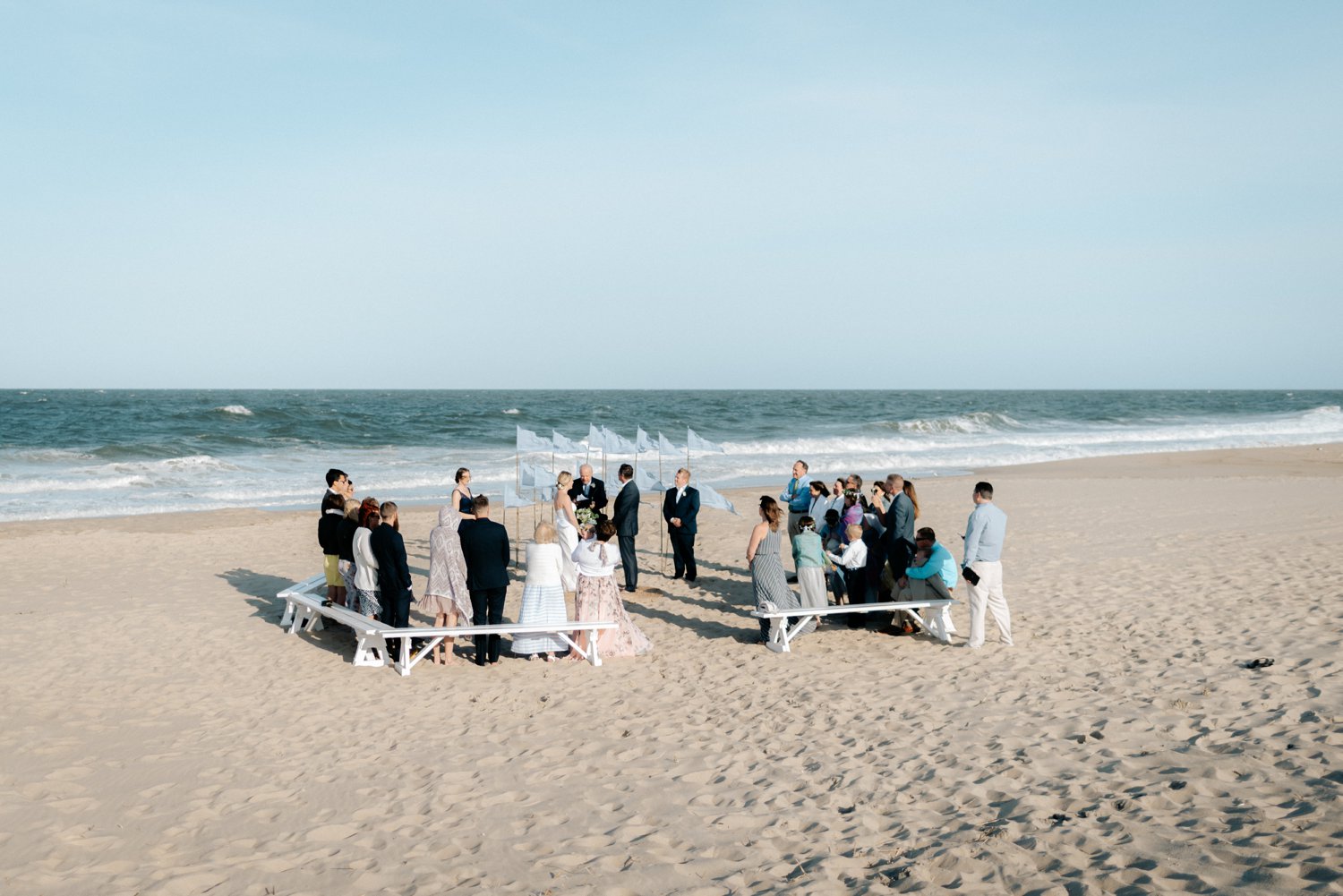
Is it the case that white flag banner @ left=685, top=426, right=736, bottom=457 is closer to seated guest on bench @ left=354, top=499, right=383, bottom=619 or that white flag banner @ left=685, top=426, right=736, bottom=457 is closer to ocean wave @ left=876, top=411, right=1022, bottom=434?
seated guest on bench @ left=354, top=499, right=383, bottom=619

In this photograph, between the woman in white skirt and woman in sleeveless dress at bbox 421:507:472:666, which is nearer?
the woman in white skirt

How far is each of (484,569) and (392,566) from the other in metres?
0.84

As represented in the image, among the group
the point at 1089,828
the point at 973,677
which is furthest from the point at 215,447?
the point at 1089,828

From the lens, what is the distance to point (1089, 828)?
4.88 m

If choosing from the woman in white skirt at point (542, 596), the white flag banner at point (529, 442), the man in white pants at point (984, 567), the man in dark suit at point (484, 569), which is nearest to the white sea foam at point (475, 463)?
the white flag banner at point (529, 442)

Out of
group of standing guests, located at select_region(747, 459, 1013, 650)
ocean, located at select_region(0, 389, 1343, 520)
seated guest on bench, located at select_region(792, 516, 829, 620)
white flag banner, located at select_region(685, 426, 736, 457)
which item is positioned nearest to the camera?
group of standing guests, located at select_region(747, 459, 1013, 650)

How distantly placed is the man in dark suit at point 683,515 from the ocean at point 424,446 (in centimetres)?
124

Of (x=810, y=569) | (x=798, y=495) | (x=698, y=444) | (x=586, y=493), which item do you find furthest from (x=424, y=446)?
(x=810, y=569)

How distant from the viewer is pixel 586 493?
36.4ft

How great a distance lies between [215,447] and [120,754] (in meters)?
30.9

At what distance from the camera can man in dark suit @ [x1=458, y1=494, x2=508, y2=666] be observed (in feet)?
28.0

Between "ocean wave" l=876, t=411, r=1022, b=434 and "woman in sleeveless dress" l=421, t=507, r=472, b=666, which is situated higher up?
"ocean wave" l=876, t=411, r=1022, b=434

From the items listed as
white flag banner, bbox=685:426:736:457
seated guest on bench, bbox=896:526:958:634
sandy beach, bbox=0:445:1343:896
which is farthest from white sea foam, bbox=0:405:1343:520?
sandy beach, bbox=0:445:1343:896

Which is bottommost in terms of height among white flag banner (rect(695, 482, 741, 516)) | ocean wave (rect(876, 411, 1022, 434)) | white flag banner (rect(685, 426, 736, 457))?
white flag banner (rect(695, 482, 741, 516))
